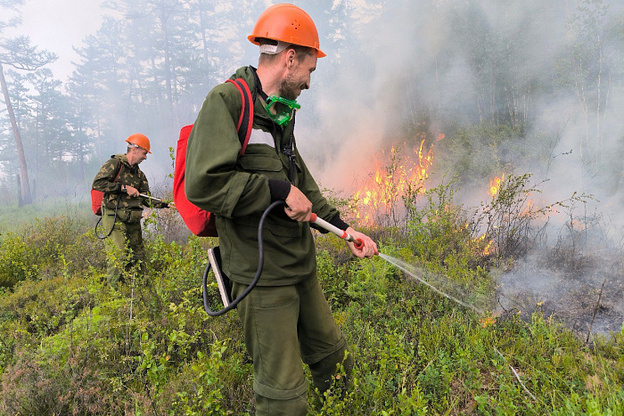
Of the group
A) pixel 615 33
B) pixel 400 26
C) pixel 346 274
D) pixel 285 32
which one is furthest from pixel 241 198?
pixel 400 26

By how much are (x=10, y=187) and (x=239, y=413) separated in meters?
42.6

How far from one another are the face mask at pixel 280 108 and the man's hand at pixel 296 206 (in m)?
0.44

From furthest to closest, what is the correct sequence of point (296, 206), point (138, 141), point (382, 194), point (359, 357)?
point (382, 194), point (138, 141), point (359, 357), point (296, 206)

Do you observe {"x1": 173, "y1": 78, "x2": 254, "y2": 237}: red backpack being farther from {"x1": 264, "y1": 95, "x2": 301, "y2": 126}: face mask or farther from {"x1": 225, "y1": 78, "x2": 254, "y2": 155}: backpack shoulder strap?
{"x1": 264, "y1": 95, "x2": 301, "y2": 126}: face mask

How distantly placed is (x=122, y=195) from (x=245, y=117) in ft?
15.0

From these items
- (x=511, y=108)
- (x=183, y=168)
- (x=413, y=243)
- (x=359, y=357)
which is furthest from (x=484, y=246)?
(x=511, y=108)

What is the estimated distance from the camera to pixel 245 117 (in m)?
1.54

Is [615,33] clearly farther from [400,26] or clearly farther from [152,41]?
[152,41]

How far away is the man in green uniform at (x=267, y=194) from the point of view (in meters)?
1.40

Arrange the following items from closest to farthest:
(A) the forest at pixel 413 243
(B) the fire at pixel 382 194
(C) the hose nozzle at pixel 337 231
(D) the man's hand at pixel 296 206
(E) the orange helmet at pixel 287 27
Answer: (D) the man's hand at pixel 296 206, (E) the orange helmet at pixel 287 27, (C) the hose nozzle at pixel 337 231, (A) the forest at pixel 413 243, (B) the fire at pixel 382 194

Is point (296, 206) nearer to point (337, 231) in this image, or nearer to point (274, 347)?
point (337, 231)

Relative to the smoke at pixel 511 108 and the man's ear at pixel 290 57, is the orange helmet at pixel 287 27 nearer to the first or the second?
the man's ear at pixel 290 57

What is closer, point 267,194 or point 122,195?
point 267,194

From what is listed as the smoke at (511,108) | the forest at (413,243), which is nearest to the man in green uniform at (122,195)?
the forest at (413,243)
